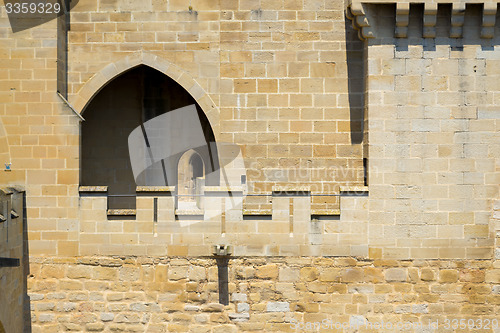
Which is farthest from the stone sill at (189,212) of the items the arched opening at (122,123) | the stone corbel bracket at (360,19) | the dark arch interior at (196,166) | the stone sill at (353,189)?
the dark arch interior at (196,166)

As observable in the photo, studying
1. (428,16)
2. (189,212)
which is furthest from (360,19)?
(189,212)

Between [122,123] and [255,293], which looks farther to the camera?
[122,123]

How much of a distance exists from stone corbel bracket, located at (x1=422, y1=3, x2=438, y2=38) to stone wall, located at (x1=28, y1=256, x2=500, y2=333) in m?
3.57

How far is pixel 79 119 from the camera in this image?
10062mm

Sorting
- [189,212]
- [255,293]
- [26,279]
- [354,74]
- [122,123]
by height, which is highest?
[354,74]

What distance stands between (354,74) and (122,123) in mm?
4886

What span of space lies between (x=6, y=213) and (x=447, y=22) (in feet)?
23.9

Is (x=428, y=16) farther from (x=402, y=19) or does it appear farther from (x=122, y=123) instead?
(x=122, y=123)

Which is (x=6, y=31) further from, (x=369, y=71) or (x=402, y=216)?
(x=402, y=216)

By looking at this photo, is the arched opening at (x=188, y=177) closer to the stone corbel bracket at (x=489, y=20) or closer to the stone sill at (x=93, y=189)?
the stone sill at (x=93, y=189)

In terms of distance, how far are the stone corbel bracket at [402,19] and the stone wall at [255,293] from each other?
11.7 ft

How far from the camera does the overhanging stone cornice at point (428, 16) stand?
977 centimetres

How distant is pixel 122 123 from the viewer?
42.4 ft

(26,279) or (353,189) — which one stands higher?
(353,189)
